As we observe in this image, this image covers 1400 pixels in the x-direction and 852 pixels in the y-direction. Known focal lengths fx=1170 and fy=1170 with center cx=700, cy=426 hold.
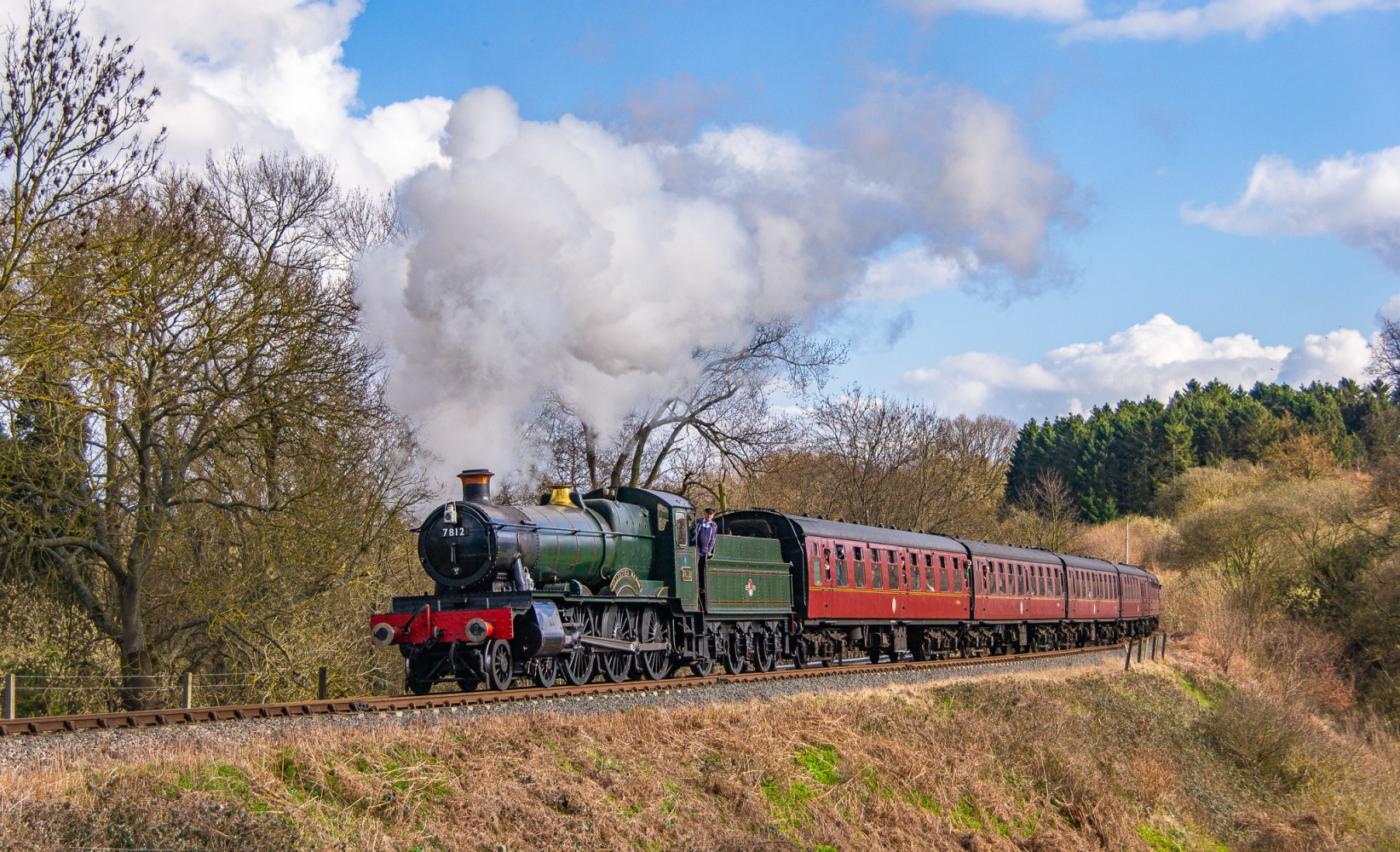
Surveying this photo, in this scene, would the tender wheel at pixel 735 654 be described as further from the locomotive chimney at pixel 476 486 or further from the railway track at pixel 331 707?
the locomotive chimney at pixel 476 486

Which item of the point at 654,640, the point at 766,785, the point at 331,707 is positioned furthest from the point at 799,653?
the point at 331,707

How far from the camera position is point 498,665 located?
15.5 metres

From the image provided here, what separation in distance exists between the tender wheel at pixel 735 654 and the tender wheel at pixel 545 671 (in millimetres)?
4894

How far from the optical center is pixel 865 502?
4259cm

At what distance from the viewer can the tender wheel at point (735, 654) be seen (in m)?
20.5

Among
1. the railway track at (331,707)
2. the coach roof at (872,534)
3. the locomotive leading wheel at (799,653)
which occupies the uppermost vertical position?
the coach roof at (872,534)

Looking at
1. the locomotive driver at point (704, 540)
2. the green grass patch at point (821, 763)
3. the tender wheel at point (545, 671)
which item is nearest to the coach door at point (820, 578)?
the locomotive driver at point (704, 540)

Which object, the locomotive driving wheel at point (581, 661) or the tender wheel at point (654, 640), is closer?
the locomotive driving wheel at point (581, 661)

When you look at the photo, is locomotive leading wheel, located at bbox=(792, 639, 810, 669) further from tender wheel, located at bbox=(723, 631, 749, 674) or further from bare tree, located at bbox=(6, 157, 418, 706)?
bare tree, located at bbox=(6, 157, 418, 706)

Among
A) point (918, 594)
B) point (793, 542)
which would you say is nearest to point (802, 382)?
point (918, 594)

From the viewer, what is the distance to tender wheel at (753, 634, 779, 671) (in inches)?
846

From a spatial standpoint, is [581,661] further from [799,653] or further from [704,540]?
[799,653]

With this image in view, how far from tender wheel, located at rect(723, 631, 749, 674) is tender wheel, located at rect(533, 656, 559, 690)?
16.1 ft

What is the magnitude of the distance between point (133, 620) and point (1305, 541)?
42755 mm
